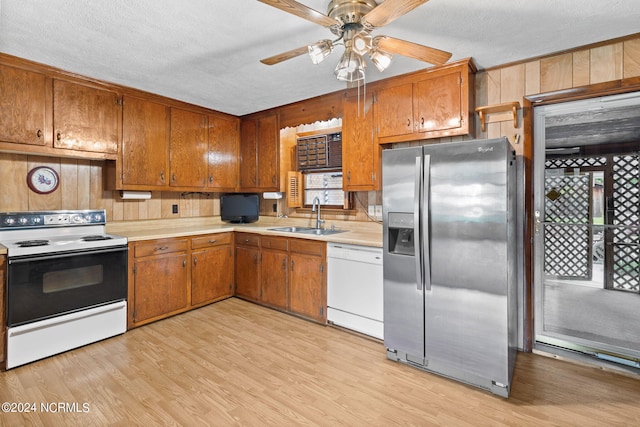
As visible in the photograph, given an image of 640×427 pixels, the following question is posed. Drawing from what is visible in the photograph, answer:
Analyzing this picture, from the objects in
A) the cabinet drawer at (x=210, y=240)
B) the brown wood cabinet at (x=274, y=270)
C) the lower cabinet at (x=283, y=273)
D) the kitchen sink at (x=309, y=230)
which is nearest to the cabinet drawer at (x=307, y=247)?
the lower cabinet at (x=283, y=273)

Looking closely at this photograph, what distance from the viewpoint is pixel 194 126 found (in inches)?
155

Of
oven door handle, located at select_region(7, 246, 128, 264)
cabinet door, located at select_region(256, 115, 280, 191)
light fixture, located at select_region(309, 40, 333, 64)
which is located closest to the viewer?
light fixture, located at select_region(309, 40, 333, 64)

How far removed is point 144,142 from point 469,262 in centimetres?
333

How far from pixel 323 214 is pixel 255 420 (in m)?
2.42

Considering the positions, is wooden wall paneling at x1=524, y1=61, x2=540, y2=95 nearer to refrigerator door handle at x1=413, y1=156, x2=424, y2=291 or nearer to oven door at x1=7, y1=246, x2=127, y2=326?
refrigerator door handle at x1=413, y1=156, x2=424, y2=291

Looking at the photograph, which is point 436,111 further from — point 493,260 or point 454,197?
point 493,260

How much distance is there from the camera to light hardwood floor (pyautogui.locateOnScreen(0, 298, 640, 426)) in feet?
6.17

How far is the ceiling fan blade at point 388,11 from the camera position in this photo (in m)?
1.45

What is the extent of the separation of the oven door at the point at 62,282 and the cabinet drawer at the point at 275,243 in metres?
1.34

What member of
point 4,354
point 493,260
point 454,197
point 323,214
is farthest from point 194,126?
point 493,260

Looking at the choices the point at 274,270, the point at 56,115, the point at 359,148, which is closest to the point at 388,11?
the point at 359,148

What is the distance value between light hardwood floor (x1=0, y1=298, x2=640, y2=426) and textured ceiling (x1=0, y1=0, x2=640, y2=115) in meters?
2.36

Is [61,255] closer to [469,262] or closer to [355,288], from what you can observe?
[355,288]

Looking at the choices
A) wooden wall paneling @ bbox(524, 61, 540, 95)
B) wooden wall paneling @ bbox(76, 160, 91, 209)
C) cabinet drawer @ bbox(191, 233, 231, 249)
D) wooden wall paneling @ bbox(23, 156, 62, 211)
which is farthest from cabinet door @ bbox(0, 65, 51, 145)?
wooden wall paneling @ bbox(524, 61, 540, 95)
